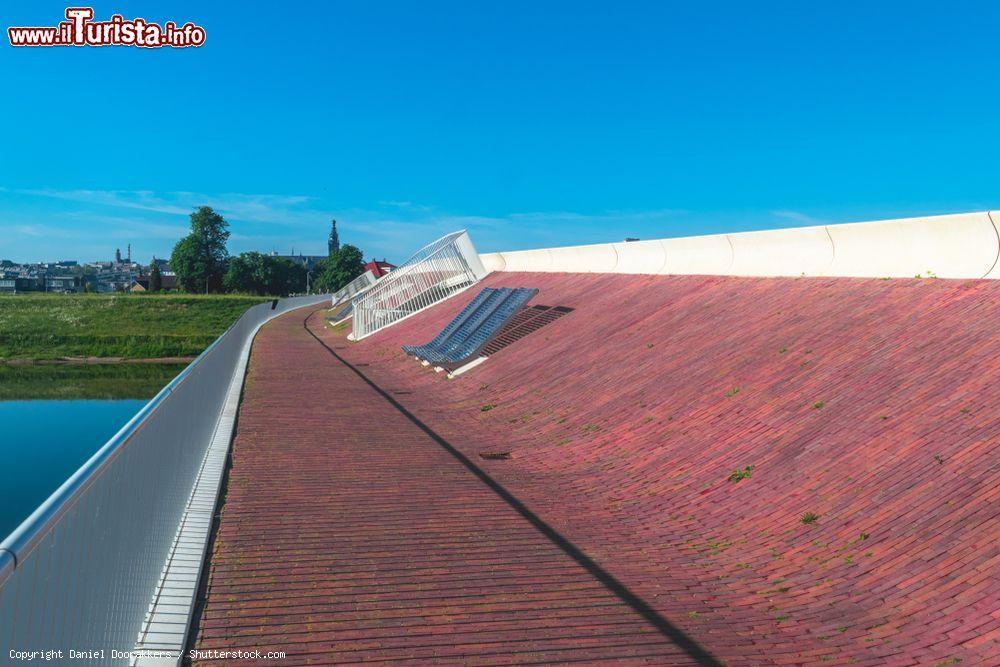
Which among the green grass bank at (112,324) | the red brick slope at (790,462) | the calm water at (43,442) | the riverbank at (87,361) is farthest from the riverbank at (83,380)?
the red brick slope at (790,462)

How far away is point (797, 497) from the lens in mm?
6844

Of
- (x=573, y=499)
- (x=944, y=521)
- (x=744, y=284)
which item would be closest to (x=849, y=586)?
(x=944, y=521)

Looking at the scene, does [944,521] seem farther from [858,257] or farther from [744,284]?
[744,284]

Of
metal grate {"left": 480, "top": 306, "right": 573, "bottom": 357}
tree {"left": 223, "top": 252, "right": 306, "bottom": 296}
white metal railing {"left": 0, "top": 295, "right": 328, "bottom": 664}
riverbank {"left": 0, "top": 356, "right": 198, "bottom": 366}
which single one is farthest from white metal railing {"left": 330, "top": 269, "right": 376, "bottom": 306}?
tree {"left": 223, "top": 252, "right": 306, "bottom": 296}

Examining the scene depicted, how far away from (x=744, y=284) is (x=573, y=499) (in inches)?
303

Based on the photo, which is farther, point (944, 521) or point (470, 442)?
point (470, 442)

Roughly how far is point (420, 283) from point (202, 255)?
7766cm

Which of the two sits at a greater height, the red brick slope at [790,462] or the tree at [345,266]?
the tree at [345,266]

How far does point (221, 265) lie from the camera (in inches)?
4144

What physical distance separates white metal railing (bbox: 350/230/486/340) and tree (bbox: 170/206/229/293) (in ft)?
246

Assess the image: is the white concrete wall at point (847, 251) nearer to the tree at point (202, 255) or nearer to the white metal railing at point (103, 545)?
the white metal railing at point (103, 545)

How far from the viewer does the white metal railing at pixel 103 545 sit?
8.57 ft

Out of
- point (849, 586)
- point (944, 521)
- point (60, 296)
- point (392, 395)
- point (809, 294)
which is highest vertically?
point (60, 296)

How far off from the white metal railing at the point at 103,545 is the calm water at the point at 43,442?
9.52 meters
